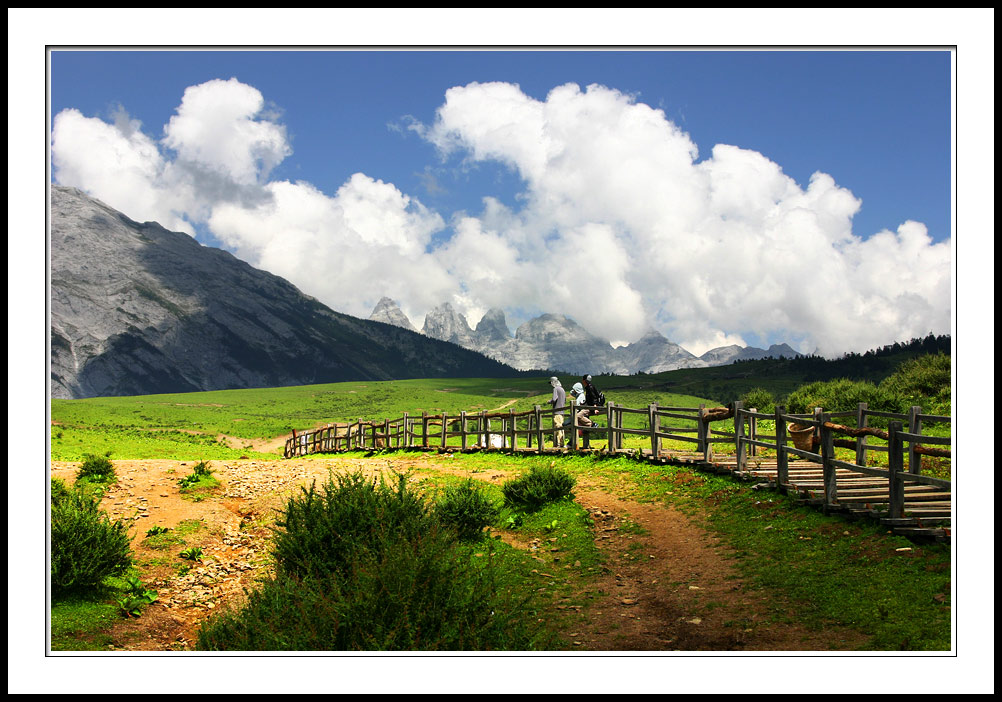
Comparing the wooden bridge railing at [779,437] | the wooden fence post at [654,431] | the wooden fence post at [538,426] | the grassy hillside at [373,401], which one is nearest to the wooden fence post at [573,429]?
the wooden bridge railing at [779,437]

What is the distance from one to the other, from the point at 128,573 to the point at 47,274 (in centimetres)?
710

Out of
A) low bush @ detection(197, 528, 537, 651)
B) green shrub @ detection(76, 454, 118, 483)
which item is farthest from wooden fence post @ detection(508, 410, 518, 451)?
low bush @ detection(197, 528, 537, 651)

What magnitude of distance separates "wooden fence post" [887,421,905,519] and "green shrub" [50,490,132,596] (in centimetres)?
1169

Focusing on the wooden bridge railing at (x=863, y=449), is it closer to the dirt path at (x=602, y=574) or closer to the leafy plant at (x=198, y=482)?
the dirt path at (x=602, y=574)

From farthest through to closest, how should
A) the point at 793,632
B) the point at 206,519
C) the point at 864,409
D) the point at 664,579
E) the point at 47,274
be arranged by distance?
the point at 864,409, the point at 206,519, the point at 664,579, the point at 793,632, the point at 47,274

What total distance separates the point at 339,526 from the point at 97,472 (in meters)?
10.1

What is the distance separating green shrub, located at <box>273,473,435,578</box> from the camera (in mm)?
8844

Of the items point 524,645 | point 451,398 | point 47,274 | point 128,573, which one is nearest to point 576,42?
point 47,274

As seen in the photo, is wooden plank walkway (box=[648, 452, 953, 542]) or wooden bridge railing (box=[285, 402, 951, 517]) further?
wooden bridge railing (box=[285, 402, 951, 517])

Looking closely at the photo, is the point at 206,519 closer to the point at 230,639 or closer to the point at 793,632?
the point at 230,639

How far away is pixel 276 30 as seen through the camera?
18.3 feet

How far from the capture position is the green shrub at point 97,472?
50.7ft

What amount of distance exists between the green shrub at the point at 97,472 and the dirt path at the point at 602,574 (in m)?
0.35

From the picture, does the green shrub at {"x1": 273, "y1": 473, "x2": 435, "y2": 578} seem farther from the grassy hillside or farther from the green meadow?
the grassy hillside
